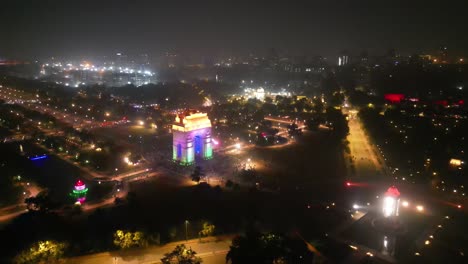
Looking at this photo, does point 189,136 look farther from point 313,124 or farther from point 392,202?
point 313,124

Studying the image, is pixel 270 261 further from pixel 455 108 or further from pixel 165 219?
pixel 455 108

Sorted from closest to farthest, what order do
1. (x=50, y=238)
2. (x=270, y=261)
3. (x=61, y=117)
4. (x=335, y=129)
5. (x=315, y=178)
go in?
(x=270, y=261) → (x=50, y=238) → (x=315, y=178) → (x=335, y=129) → (x=61, y=117)

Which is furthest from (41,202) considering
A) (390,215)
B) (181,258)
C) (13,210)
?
(390,215)

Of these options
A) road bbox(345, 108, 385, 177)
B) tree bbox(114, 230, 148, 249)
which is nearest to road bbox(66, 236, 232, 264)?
tree bbox(114, 230, 148, 249)

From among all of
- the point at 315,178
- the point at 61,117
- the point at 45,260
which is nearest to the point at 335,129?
the point at 315,178

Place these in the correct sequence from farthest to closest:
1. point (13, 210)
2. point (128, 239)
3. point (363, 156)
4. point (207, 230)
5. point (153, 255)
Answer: point (363, 156)
point (13, 210)
point (207, 230)
point (128, 239)
point (153, 255)
